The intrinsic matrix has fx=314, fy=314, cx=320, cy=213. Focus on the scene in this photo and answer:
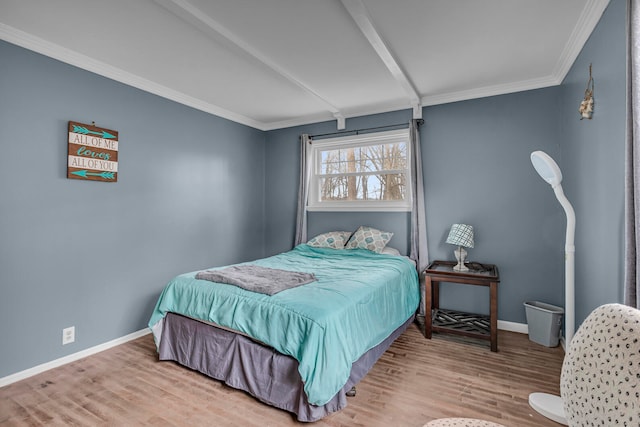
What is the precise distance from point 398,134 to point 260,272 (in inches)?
93.7

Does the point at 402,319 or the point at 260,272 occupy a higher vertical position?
the point at 260,272

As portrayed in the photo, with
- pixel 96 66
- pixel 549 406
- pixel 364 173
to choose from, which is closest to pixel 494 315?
pixel 549 406

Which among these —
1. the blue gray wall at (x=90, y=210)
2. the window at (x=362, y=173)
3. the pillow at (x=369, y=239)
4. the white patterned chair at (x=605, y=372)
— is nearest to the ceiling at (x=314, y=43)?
the blue gray wall at (x=90, y=210)

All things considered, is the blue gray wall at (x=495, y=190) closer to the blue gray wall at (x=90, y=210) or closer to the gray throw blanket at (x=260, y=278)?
the gray throw blanket at (x=260, y=278)

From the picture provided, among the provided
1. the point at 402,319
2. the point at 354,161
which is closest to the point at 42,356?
the point at 402,319

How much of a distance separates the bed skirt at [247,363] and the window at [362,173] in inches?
72.4

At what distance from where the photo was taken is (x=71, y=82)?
261 centimetres

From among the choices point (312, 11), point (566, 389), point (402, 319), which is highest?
point (312, 11)

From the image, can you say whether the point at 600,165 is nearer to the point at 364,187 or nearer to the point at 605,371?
the point at 605,371

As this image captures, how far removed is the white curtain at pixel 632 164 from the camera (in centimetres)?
137

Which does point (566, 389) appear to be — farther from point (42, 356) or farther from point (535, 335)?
point (42, 356)

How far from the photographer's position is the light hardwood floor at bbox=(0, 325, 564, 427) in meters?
1.87

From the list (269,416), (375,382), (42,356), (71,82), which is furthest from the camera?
(71,82)

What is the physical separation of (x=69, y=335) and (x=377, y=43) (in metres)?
3.38
